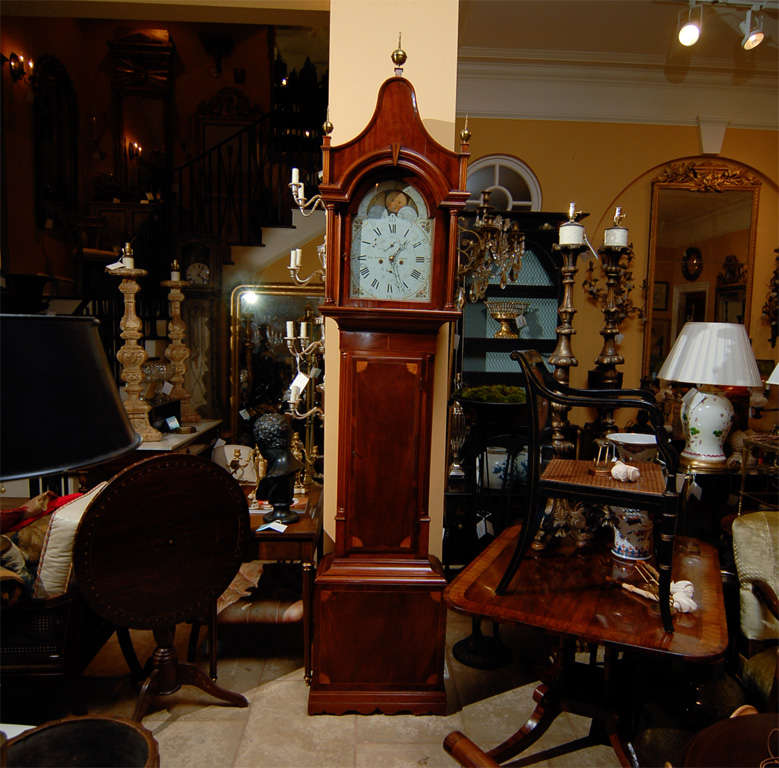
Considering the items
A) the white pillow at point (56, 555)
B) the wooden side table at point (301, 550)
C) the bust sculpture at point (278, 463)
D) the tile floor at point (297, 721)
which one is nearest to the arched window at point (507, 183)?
the bust sculpture at point (278, 463)

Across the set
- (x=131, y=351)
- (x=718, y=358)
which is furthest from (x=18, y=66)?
(x=718, y=358)

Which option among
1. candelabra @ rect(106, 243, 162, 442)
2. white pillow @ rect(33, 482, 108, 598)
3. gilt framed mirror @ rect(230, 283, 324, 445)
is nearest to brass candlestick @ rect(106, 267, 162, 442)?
candelabra @ rect(106, 243, 162, 442)

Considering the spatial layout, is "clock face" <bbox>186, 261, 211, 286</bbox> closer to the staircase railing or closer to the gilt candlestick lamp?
the staircase railing

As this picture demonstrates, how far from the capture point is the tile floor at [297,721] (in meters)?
1.97

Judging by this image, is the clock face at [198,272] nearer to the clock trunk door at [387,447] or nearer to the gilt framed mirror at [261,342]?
the gilt framed mirror at [261,342]

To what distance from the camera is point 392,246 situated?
2.09 metres

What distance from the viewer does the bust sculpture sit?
2459 millimetres

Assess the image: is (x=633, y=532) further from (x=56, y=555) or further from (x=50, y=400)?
(x=56, y=555)

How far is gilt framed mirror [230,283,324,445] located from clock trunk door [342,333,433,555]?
2548 mm

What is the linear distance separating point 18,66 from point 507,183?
12.2 ft

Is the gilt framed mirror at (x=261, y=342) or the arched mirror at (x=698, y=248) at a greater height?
the arched mirror at (x=698, y=248)

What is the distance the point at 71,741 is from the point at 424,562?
4.11ft

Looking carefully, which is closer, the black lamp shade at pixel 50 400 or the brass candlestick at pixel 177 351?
the black lamp shade at pixel 50 400

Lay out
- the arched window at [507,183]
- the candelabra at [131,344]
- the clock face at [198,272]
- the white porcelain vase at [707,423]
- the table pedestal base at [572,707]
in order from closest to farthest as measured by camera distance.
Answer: the table pedestal base at [572,707]
the white porcelain vase at [707,423]
the candelabra at [131,344]
the arched window at [507,183]
the clock face at [198,272]
